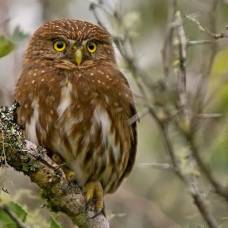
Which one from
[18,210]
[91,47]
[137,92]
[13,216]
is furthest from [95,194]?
[13,216]

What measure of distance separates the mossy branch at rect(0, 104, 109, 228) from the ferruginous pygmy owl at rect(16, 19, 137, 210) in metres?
0.30

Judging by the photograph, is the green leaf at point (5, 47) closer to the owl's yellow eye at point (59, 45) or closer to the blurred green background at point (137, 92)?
the blurred green background at point (137, 92)

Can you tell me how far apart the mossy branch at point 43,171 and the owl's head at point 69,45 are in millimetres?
647

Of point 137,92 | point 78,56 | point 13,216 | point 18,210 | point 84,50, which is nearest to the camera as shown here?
point 13,216

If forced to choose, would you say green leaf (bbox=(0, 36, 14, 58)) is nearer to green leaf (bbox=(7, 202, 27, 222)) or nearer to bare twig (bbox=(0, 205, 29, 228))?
green leaf (bbox=(7, 202, 27, 222))

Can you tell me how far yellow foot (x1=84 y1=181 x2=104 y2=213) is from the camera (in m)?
4.66

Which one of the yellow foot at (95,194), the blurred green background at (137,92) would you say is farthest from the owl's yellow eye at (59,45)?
the yellow foot at (95,194)

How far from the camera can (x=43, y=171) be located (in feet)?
13.7

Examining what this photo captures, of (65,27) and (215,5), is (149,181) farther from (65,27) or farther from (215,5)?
(215,5)

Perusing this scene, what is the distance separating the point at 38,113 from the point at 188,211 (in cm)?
185

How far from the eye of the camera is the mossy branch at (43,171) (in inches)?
159

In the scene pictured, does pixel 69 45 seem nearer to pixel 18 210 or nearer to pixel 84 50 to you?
pixel 84 50

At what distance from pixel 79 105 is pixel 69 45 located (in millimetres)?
460

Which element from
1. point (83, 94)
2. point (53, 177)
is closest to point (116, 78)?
point (83, 94)
